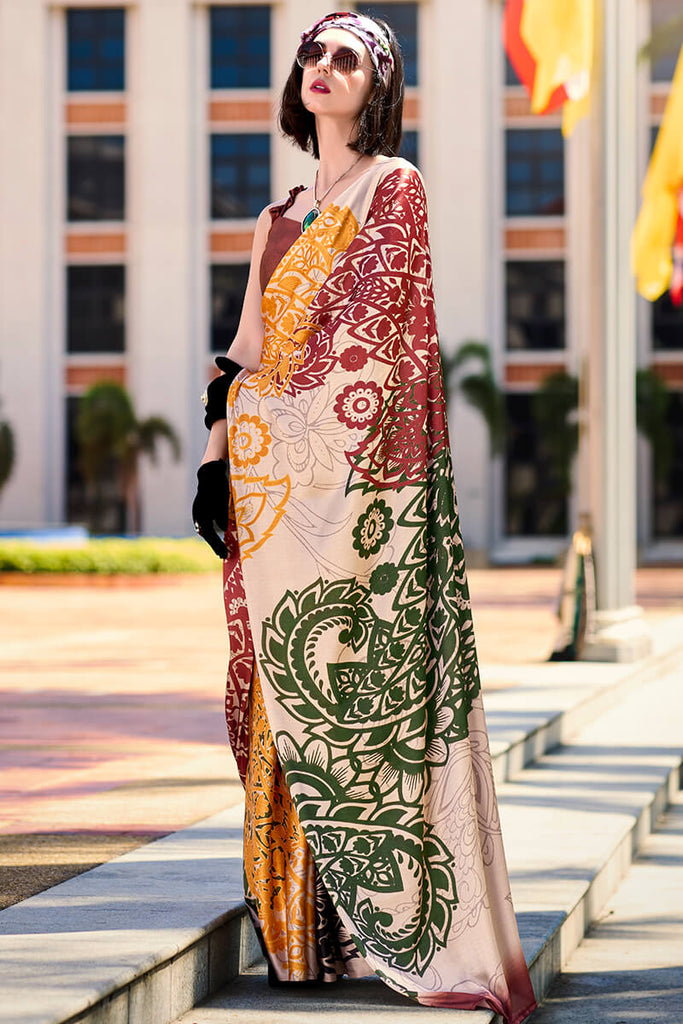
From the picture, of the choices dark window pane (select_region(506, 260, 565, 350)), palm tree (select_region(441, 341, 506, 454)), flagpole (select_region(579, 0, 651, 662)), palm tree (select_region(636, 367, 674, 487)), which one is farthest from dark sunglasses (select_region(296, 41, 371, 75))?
dark window pane (select_region(506, 260, 565, 350))

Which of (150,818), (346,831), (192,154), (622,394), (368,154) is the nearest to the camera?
(346,831)

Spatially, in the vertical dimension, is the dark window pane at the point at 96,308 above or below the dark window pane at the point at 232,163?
below

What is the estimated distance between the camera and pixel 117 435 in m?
32.2

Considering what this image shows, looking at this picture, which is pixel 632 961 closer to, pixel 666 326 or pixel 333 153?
pixel 333 153

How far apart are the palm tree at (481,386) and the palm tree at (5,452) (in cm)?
951

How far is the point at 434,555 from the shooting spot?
2746 mm

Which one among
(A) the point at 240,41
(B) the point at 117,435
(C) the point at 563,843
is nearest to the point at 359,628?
(C) the point at 563,843

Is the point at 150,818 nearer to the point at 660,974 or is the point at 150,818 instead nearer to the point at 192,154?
the point at 660,974

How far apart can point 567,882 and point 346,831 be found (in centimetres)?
151

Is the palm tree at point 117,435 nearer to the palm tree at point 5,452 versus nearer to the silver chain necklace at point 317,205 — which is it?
the palm tree at point 5,452

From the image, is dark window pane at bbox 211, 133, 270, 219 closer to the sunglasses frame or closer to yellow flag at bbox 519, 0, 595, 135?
yellow flag at bbox 519, 0, 595, 135

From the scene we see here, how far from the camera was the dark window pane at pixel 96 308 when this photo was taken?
34625 millimetres

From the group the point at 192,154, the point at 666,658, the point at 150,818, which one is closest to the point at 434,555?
the point at 150,818

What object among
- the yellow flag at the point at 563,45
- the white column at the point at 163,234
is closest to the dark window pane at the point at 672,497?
the white column at the point at 163,234
